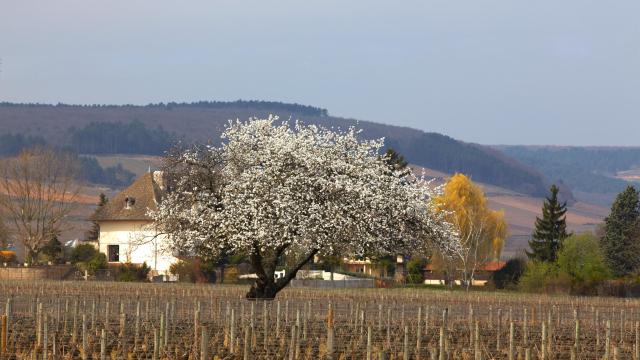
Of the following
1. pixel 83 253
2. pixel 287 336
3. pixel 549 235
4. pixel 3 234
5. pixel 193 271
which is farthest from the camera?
pixel 3 234

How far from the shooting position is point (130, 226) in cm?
12194

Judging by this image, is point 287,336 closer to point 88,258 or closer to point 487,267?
point 88,258

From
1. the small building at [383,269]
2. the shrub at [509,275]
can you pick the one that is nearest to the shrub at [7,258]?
the small building at [383,269]

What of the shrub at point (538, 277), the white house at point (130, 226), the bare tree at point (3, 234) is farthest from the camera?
the bare tree at point (3, 234)

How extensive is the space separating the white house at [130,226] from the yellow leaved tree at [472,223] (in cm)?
2797

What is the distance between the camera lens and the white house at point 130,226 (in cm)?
11788

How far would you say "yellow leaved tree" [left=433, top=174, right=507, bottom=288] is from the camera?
432ft

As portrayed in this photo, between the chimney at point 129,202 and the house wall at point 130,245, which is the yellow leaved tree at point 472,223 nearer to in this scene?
the house wall at point 130,245

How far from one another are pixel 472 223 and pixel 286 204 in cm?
7183

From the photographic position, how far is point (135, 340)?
3731 centimetres

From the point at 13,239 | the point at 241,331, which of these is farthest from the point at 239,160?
the point at 13,239

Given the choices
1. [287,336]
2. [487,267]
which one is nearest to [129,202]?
[487,267]

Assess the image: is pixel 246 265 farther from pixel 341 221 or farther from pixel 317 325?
pixel 317 325

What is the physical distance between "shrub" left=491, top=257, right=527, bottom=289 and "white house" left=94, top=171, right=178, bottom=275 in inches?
1104
